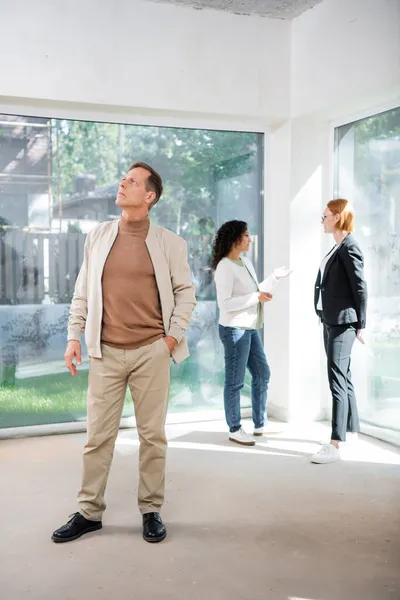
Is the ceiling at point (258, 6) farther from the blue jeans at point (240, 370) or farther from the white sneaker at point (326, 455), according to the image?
the white sneaker at point (326, 455)

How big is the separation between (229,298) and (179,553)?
2.10 meters

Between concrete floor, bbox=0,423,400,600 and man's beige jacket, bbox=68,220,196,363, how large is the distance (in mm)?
887

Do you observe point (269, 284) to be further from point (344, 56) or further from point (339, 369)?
point (344, 56)

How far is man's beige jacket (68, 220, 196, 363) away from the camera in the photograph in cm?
335

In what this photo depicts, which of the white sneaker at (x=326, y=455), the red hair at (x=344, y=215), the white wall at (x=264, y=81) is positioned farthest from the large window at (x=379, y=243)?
the white sneaker at (x=326, y=455)

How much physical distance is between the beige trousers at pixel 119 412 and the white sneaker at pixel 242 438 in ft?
5.56

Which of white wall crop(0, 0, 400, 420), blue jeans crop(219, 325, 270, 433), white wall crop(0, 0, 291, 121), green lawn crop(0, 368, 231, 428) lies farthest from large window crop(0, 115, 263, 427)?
blue jeans crop(219, 325, 270, 433)

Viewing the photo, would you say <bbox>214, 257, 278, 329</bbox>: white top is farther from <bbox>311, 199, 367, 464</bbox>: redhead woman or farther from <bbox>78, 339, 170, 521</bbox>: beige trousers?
<bbox>78, 339, 170, 521</bbox>: beige trousers

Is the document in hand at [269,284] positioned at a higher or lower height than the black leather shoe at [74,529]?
higher

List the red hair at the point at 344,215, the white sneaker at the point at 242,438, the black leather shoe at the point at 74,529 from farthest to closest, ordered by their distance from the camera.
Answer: the white sneaker at the point at 242,438 < the red hair at the point at 344,215 < the black leather shoe at the point at 74,529

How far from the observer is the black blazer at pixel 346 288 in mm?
4543

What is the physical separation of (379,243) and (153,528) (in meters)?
2.85

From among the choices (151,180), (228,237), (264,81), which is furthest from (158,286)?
(264,81)

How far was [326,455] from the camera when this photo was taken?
4.61 meters
